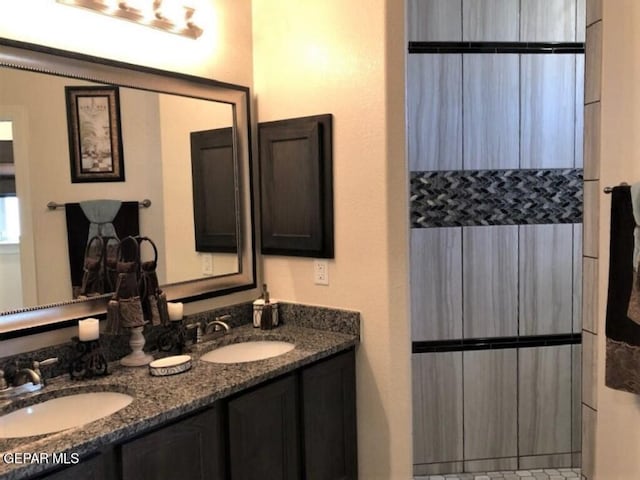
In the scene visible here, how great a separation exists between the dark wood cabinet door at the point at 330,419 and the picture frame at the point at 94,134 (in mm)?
1092

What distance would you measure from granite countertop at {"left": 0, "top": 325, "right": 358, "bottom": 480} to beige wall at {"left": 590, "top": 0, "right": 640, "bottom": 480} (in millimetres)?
1029

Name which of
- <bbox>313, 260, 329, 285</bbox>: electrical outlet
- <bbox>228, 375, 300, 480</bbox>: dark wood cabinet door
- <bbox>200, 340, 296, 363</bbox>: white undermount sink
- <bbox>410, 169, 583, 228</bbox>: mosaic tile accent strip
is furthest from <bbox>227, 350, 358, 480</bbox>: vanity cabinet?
<bbox>410, 169, 583, 228</bbox>: mosaic tile accent strip

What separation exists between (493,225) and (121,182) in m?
1.87

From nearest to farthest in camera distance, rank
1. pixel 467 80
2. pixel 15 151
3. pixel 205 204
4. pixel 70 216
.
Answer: pixel 15 151 < pixel 70 216 < pixel 205 204 < pixel 467 80

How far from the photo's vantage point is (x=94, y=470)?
1.42 meters

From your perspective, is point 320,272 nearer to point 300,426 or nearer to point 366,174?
point 366,174

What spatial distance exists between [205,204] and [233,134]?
0.37 m

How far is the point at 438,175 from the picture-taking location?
2881mm

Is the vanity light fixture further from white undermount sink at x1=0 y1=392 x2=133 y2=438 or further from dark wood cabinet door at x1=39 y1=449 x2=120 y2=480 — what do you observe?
dark wood cabinet door at x1=39 y1=449 x2=120 y2=480

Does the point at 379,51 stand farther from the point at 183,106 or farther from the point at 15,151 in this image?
the point at 15,151

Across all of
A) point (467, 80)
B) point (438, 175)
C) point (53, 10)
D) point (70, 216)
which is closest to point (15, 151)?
point (70, 216)

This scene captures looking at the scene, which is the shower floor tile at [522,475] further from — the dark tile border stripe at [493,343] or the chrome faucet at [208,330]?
the chrome faucet at [208,330]

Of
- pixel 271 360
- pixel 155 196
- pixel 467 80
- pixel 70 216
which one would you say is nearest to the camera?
pixel 70 216

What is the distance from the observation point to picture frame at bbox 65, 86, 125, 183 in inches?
76.6
